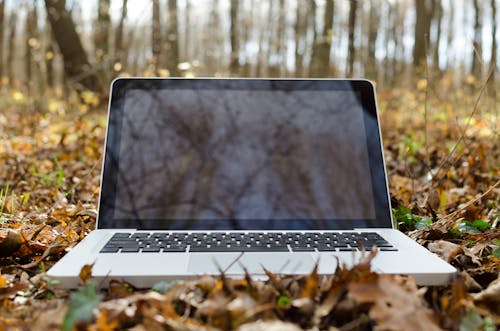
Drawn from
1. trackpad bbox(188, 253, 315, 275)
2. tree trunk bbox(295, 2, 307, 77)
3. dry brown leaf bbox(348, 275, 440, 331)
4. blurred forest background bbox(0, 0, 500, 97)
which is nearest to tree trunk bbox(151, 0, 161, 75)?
blurred forest background bbox(0, 0, 500, 97)

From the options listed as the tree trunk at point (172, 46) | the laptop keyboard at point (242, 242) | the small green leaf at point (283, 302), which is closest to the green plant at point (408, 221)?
the laptop keyboard at point (242, 242)

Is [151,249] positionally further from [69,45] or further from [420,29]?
[420,29]

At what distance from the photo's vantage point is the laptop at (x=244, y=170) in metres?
1.68

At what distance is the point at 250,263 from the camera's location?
1.46 metres

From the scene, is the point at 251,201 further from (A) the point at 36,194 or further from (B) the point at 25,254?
(A) the point at 36,194

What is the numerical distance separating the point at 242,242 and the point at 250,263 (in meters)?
0.19

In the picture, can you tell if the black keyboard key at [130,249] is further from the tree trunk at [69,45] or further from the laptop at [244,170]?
the tree trunk at [69,45]

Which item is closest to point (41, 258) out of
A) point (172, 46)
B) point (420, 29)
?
point (172, 46)

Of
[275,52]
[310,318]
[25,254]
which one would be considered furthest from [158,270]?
[275,52]

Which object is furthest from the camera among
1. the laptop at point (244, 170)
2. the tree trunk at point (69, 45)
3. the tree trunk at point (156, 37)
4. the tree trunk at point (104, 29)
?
the tree trunk at point (104, 29)

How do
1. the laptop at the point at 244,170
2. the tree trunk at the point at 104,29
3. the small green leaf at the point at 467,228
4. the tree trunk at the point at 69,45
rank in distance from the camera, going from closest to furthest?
the laptop at the point at 244,170 → the small green leaf at the point at 467,228 → the tree trunk at the point at 69,45 → the tree trunk at the point at 104,29

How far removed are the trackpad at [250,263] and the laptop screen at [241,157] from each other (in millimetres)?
283

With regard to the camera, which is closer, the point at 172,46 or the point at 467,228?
the point at 467,228

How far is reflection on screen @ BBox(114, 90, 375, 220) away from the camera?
183 centimetres
